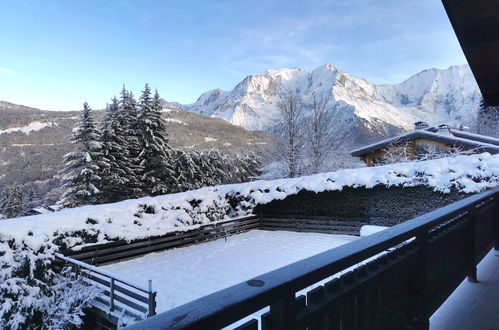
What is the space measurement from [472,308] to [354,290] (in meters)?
2.61

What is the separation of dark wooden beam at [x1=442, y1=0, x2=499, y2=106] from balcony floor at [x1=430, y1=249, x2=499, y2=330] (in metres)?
2.47

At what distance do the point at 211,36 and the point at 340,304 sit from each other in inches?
983

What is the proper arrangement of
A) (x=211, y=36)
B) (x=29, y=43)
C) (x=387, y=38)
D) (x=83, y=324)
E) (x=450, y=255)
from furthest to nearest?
1. (x=211, y=36)
2. (x=387, y=38)
3. (x=29, y=43)
4. (x=83, y=324)
5. (x=450, y=255)

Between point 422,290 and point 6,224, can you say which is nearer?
point 422,290

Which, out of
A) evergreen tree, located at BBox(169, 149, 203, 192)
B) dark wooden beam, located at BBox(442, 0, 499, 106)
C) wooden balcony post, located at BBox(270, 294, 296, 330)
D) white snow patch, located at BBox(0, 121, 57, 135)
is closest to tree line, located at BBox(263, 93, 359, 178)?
evergreen tree, located at BBox(169, 149, 203, 192)

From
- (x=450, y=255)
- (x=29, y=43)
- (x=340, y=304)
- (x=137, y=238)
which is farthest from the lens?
(x=29, y=43)

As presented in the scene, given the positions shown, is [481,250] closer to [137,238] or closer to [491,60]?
[491,60]

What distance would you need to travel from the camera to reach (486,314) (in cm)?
315

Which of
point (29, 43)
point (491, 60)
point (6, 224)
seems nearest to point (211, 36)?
point (29, 43)

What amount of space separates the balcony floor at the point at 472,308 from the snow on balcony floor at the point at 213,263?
5171mm

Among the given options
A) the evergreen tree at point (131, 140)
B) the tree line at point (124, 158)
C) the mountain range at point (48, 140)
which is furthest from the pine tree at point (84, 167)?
the mountain range at point (48, 140)

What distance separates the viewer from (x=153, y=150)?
23.9 m

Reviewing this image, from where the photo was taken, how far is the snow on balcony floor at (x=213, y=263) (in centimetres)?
812

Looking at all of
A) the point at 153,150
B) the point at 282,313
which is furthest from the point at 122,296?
the point at 153,150
